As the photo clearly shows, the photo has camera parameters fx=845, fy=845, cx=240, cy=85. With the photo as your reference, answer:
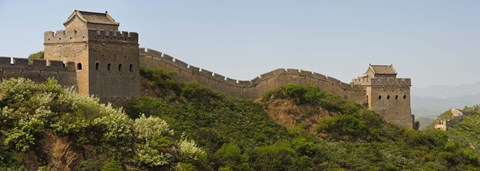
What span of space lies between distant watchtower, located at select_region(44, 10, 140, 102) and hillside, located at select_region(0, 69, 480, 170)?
3.17ft

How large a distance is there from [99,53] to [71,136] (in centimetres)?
536

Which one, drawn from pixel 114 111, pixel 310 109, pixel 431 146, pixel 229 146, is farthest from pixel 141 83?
pixel 431 146

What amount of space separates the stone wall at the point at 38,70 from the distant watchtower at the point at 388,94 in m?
16.6

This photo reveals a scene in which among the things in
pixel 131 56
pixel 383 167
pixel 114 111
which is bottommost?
pixel 383 167

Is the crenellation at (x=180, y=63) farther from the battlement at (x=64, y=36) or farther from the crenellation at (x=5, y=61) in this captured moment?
the crenellation at (x=5, y=61)

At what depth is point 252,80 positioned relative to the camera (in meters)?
36.2

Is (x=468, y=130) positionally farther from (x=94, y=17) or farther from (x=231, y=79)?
(x=94, y=17)

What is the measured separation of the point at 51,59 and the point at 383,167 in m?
13.4

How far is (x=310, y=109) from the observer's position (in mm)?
36438

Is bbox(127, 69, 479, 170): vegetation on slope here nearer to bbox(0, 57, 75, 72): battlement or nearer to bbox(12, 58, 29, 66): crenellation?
bbox(0, 57, 75, 72): battlement

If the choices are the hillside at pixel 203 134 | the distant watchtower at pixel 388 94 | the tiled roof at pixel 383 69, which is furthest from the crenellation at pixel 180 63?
the tiled roof at pixel 383 69

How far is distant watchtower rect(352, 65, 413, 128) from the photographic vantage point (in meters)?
39.5

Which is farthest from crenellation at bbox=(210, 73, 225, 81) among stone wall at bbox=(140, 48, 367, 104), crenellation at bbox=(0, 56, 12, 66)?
crenellation at bbox=(0, 56, 12, 66)

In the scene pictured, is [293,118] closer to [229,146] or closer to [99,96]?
[229,146]
